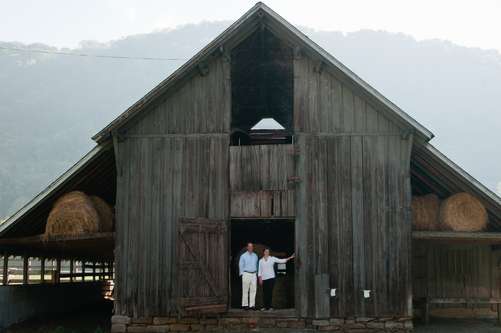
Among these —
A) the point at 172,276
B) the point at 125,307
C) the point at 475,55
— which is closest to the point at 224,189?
the point at 172,276

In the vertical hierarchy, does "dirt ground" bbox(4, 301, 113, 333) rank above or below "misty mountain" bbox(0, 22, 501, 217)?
below

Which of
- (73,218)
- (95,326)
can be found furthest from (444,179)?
(95,326)

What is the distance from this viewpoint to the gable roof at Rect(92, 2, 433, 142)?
52.9ft

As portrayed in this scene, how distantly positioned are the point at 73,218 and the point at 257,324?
5.31 metres

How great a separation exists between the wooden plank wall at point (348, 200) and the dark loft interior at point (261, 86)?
4.91 ft

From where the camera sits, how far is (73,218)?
1672 centimetres

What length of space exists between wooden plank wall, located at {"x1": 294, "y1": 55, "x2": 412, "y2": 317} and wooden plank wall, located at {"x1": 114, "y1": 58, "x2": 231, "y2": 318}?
210 centimetres

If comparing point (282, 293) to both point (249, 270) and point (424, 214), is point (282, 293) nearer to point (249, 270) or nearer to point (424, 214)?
point (249, 270)

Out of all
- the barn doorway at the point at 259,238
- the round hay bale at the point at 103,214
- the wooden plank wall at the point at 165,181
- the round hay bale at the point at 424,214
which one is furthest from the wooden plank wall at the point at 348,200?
the barn doorway at the point at 259,238

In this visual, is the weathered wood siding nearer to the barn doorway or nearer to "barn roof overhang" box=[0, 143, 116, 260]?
"barn roof overhang" box=[0, 143, 116, 260]

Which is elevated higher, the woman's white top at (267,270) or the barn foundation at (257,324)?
the woman's white top at (267,270)

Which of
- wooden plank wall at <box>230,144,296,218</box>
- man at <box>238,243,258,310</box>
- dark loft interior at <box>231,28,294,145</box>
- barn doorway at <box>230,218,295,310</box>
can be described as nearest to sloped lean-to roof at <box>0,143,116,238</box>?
wooden plank wall at <box>230,144,296,218</box>

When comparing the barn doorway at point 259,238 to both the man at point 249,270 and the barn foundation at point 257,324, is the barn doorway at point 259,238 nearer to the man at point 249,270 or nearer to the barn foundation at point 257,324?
the man at point 249,270

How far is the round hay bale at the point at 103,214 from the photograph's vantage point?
17375 mm
